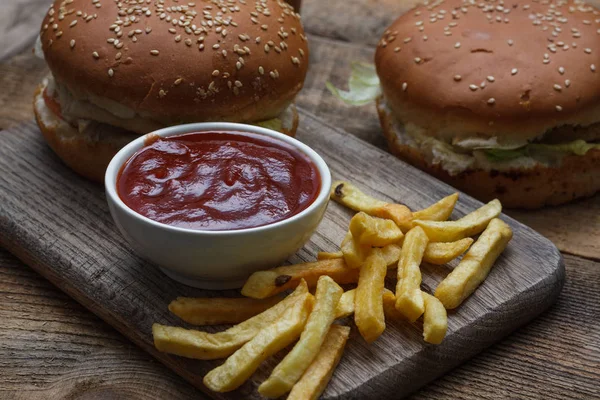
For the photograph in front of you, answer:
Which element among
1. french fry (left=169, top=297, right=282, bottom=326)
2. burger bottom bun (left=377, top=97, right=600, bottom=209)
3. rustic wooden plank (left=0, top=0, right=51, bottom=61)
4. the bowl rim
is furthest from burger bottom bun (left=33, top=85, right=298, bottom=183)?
rustic wooden plank (left=0, top=0, right=51, bottom=61)

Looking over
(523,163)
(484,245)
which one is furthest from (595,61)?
(484,245)

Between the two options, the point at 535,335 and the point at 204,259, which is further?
the point at 535,335

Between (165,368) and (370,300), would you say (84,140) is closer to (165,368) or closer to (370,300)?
(165,368)

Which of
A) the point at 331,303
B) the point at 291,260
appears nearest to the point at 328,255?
the point at 291,260

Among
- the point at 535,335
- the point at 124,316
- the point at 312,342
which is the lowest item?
the point at 535,335

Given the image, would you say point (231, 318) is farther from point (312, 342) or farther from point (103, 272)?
point (103, 272)

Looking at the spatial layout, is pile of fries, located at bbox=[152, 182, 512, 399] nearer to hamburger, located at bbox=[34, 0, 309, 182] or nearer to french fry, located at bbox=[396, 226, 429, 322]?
french fry, located at bbox=[396, 226, 429, 322]
